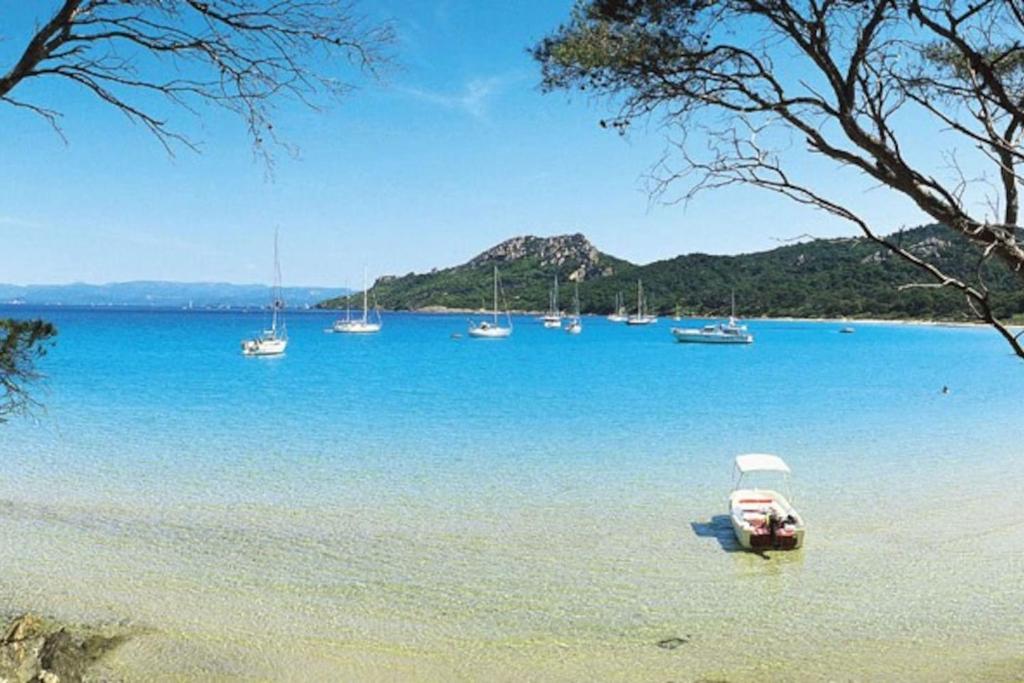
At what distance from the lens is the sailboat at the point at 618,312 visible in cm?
15706

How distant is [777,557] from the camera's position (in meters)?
11.5

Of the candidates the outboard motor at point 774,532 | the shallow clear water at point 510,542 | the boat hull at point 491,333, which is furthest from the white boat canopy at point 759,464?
the boat hull at point 491,333

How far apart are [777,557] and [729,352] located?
6128 cm

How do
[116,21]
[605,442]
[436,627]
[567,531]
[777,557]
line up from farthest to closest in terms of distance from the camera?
[605,442] → [567,531] → [777,557] → [436,627] → [116,21]

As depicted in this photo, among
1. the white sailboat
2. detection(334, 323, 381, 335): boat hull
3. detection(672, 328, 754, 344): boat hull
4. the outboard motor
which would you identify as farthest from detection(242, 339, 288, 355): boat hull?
the outboard motor

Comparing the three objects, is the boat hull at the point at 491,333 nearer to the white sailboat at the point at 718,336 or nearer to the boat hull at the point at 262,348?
the white sailboat at the point at 718,336

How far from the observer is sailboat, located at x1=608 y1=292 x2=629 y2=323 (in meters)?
157

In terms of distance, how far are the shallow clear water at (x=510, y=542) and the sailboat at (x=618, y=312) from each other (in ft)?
418

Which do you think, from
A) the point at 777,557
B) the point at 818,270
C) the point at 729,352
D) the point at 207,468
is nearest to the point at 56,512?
the point at 207,468

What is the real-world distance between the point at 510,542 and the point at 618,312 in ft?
499

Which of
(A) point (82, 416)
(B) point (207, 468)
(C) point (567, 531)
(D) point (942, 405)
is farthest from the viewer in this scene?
(D) point (942, 405)

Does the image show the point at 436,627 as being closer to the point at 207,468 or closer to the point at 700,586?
the point at 700,586

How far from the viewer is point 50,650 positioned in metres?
7.39

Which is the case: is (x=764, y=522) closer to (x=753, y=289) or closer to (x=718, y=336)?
(x=718, y=336)
